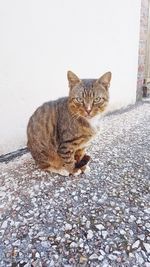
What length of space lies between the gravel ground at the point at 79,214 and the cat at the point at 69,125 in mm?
157

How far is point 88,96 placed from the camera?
189cm

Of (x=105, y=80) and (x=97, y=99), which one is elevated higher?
(x=105, y=80)

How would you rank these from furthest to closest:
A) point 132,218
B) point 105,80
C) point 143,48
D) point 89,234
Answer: point 143,48
point 105,80
point 132,218
point 89,234

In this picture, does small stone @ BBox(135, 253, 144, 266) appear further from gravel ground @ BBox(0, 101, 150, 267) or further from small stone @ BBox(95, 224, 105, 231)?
small stone @ BBox(95, 224, 105, 231)

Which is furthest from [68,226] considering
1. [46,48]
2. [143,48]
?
[143,48]

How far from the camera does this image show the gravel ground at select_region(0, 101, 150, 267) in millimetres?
1430

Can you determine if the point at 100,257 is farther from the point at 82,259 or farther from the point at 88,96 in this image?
the point at 88,96

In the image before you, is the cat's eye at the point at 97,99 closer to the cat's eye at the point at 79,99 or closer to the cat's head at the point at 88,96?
the cat's head at the point at 88,96

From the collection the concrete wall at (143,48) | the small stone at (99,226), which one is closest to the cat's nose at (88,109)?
the small stone at (99,226)

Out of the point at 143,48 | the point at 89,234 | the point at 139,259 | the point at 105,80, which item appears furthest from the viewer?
the point at 143,48

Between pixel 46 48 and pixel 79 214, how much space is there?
74.4 inches

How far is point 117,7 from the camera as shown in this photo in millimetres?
3842

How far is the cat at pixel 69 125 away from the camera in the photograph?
1.92 metres

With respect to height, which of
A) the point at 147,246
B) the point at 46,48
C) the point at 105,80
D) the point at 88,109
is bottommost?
the point at 147,246
